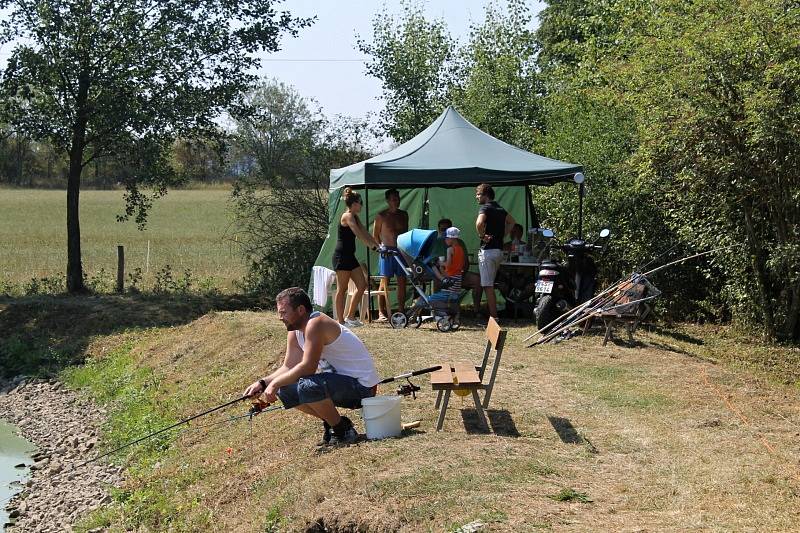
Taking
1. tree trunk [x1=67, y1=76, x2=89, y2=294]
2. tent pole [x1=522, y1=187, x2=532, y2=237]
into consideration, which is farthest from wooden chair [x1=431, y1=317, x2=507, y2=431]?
tree trunk [x1=67, y1=76, x2=89, y2=294]

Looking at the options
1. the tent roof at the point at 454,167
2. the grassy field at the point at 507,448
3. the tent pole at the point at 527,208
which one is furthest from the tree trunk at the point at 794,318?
the tent pole at the point at 527,208

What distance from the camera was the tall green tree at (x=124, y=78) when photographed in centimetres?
1672

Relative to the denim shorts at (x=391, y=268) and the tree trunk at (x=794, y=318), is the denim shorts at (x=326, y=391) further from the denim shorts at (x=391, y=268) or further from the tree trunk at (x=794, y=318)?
the tree trunk at (x=794, y=318)

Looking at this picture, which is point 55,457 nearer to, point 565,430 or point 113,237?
point 565,430

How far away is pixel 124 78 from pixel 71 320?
159 inches

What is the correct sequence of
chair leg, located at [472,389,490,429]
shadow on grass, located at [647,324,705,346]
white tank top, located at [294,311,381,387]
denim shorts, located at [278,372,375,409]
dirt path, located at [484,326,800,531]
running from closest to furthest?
dirt path, located at [484,326,800,531], denim shorts, located at [278,372,375,409], white tank top, located at [294,311,381,387], chair leg, located at [472,389,490,429], shadow on grass, located at [647,324,705,346]

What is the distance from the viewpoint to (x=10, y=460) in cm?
1121

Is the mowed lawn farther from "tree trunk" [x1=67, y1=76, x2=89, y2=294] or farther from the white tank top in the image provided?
the white tank top

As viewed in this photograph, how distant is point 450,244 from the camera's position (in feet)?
41.6

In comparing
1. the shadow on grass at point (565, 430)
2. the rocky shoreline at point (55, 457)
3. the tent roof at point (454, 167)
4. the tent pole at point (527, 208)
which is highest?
the tent roof at point (454, 167)

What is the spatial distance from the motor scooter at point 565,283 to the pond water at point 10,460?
5831 millimetres

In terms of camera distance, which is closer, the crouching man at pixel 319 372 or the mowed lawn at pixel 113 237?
the crouching man at pixel 319 372

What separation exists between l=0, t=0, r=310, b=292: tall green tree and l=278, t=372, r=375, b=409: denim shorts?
1068cm

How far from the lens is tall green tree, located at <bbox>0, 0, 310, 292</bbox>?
16719 millimetres
